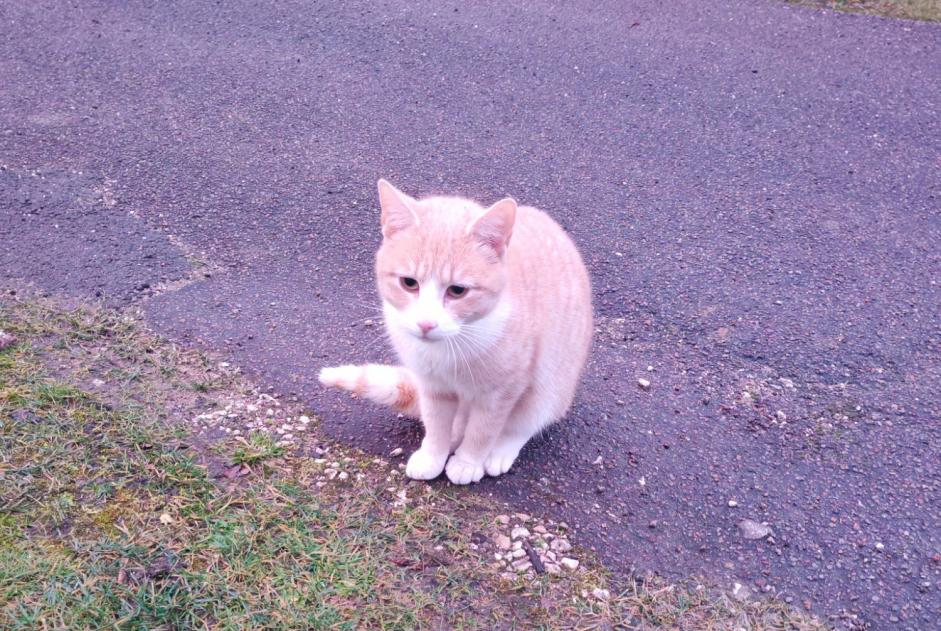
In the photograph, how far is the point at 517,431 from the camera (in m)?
2.73

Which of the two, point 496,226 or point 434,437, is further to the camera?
point 434,437

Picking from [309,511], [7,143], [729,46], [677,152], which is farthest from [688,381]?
[7,143]

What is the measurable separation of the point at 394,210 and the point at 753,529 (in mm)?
1607

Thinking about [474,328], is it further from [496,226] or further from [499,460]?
[499,460]

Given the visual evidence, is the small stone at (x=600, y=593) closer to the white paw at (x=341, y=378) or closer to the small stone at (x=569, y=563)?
the small stone at (x=569, y=563)

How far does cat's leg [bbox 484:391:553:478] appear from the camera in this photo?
2.64 meters

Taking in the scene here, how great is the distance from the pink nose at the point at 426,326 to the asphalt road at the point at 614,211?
0.73 meters

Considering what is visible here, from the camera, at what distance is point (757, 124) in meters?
4.77

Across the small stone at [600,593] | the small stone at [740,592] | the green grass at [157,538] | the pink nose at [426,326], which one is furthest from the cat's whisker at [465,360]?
the small stone at [740,592]

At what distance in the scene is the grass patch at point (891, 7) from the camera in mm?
5879

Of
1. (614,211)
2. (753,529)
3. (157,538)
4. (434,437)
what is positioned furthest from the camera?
(614,211)

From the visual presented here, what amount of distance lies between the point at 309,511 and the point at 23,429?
104cm

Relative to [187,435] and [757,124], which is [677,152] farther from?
[187,435]

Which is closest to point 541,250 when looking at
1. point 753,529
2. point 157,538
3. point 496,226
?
point 496,226
